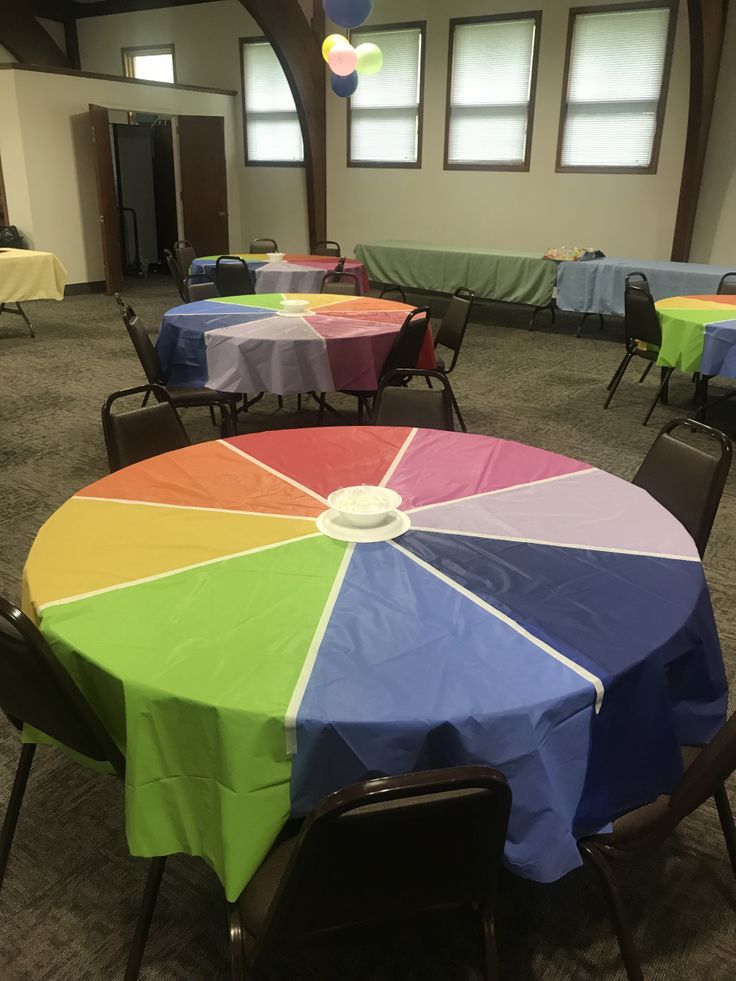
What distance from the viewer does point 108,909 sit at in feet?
5.64

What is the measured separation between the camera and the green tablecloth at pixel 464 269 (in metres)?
7.91

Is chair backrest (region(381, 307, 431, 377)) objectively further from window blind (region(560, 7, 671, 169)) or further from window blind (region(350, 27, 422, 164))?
window blind (region(350, 27, 422, 164))

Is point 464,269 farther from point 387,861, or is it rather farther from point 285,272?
point 387,861

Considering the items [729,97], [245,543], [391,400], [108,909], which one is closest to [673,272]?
[729,97]

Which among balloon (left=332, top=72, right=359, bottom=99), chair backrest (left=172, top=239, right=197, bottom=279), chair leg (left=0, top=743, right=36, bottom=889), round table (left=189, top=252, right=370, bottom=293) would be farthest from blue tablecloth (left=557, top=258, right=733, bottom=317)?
chair leg (left=0, top=743, right=36, bottom=889)

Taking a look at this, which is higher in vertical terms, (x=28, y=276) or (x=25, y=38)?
(x=25, y=38)

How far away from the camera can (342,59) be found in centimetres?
729

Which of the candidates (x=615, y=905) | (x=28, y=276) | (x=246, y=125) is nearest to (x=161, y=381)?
(x=615, y=905)

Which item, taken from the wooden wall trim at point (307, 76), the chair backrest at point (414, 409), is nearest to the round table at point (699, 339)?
the chair backrest at point (414, 409)

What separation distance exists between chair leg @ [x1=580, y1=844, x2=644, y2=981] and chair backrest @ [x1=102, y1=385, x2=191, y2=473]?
179 cm

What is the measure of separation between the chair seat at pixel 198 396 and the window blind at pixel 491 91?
6.43 metres

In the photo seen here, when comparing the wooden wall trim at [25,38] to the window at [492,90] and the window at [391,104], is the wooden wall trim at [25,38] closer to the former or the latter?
the window at [391,104]

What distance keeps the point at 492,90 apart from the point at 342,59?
2.39 metres

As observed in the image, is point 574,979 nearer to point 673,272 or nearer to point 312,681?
point 312,681
